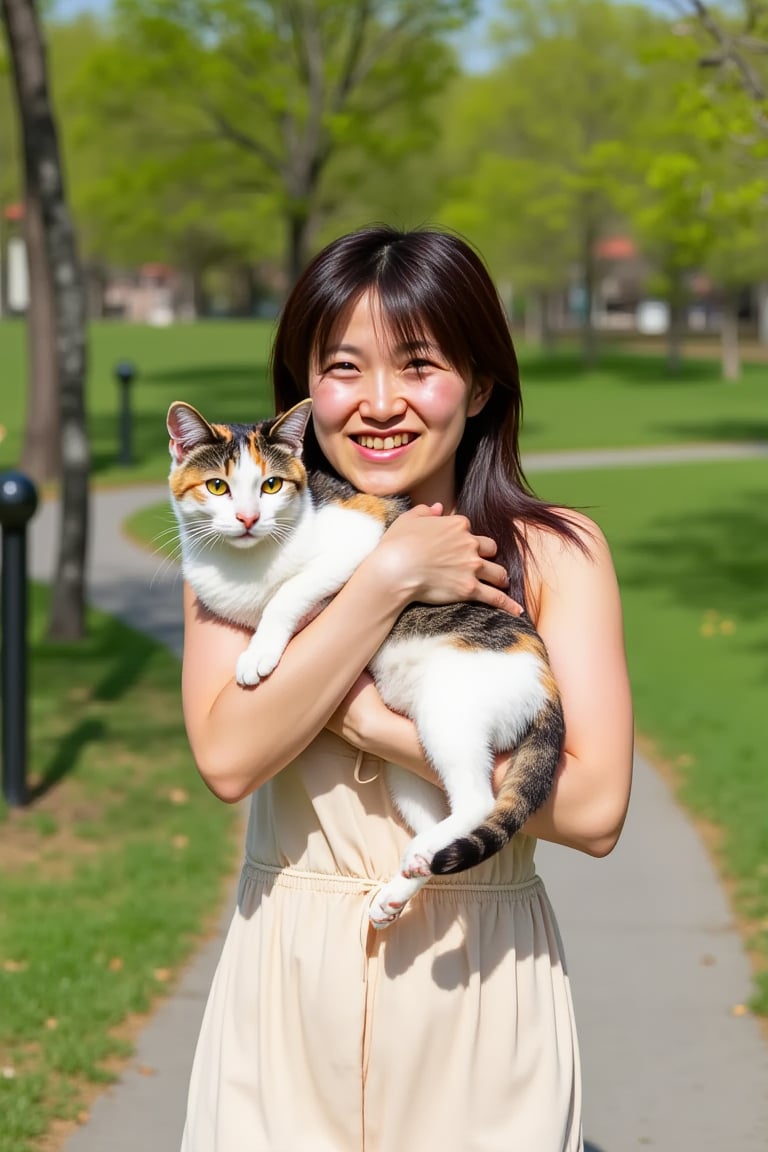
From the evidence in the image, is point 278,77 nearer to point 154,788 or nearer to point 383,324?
point 154,788

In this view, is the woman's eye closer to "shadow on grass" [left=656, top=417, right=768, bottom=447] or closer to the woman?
the woman

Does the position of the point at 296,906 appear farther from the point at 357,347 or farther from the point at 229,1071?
the point at 357,347

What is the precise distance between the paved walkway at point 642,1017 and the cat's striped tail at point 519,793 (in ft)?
6.89

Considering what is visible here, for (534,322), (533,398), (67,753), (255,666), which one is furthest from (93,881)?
(534,322)

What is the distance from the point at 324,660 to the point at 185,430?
57 centimetres

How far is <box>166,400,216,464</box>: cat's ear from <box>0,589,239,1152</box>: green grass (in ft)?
7.85

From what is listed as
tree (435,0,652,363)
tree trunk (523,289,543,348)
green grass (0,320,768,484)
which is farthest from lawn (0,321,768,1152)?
tree trunk (523,289,543,348)

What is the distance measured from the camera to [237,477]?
265 centimetres

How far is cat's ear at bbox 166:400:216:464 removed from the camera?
8.94ft

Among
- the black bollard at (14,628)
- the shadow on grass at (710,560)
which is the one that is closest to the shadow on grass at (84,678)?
the black bollard at (14,628)

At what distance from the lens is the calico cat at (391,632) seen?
2441mm

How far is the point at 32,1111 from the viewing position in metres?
4.45

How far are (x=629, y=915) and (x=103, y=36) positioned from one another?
248 ft

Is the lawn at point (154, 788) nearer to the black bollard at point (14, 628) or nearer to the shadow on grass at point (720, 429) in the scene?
the black bollard at point (14, 628)
